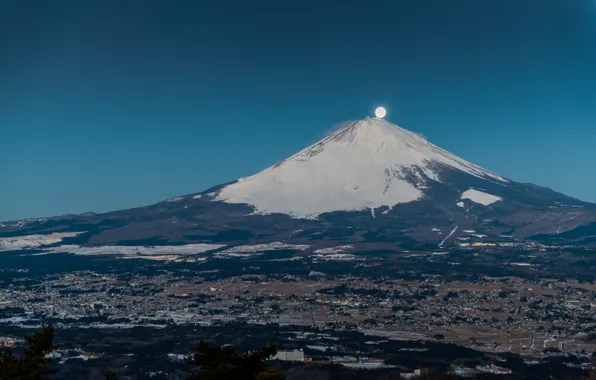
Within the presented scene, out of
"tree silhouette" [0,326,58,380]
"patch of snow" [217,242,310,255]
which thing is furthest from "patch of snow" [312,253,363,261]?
"tree silhouette" [0,326,58,380]

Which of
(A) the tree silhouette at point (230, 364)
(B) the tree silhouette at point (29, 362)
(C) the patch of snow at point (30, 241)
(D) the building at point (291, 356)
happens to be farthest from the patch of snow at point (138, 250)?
(A) the tree silhouette at point (230, 364)

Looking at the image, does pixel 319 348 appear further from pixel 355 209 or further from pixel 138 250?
pixel 355 209

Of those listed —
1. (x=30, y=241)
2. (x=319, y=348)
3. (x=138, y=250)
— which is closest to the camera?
(x=319, y=348)

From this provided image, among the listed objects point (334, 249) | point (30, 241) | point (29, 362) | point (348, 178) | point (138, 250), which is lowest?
point (29, 362)

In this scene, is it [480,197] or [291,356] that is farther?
[480,197]

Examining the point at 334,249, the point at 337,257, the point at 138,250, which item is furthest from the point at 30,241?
the point at 337,257

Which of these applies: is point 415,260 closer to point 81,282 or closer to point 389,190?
point 81,282
